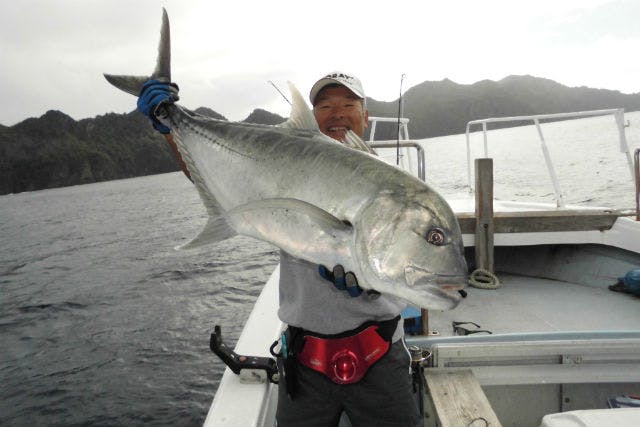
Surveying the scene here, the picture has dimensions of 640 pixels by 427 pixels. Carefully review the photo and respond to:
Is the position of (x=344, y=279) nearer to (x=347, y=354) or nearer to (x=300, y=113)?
(x=347, y=354)

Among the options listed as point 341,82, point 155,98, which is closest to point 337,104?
point 341,82

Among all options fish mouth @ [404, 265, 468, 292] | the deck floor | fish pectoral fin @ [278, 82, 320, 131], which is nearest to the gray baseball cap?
fish pectoral fin @ [278, 82, 320, 131]

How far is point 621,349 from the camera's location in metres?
3.14

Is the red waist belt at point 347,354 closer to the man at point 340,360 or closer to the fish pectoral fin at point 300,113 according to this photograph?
the man at point 340,360

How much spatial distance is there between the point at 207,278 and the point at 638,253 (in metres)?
13.2

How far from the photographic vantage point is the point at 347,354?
2344 mm

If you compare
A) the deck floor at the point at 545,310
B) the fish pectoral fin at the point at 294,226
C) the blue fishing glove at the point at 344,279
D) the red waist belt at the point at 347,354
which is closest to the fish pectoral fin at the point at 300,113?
the fish pectoral fin at the point at 294,226

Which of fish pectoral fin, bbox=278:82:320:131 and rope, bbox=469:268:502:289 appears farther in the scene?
rope, bbox=469:268:502:289

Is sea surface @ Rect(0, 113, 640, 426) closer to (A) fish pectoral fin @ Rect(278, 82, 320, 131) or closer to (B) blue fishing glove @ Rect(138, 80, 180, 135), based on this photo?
(B) blue fishing glove @ Rect(138, 80, 180, 135)

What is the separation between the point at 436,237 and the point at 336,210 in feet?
1.42

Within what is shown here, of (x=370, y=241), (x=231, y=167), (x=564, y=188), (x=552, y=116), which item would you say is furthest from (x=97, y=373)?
(x=564, y=188)

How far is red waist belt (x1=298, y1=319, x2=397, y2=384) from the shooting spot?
2350 mm

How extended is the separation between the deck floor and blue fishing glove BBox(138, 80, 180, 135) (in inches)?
158

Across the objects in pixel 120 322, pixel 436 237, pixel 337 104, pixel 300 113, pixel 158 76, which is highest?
pixel 158 76
